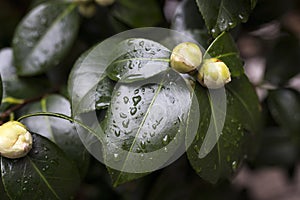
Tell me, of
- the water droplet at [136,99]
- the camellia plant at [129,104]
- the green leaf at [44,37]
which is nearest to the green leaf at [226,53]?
the camellia plant at [129,104]

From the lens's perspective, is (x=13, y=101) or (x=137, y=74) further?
(x=13, y=101)

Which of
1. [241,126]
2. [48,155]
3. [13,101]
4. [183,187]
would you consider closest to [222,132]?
[241,126]

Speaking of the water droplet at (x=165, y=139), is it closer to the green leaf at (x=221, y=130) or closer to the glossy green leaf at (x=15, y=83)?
the green leaf at (x=221, y=130)

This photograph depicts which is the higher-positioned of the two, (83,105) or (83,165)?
Answer: (83,105)

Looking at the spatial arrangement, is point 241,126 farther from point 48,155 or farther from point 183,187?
point 183,187

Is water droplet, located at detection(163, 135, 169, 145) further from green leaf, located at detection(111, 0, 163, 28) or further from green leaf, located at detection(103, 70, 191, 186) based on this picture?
green leaf, located at detection(111, 0, 163, 28)
